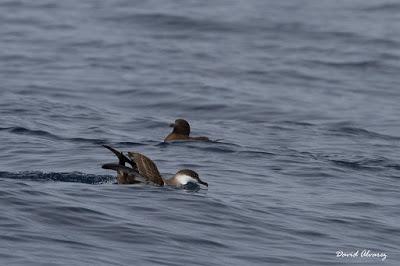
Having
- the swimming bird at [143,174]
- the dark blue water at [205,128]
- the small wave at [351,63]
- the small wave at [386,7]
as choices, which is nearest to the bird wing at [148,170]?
the swimming bird at [143,174]

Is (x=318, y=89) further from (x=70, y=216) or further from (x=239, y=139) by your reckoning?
(x=70, y=216)

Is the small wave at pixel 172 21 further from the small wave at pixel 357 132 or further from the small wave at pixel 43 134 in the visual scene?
the small wave at pixel 43 134

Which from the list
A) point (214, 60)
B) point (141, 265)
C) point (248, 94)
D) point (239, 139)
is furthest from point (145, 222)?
point (214, 60)

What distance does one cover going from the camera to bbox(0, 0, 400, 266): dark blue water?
13242mm

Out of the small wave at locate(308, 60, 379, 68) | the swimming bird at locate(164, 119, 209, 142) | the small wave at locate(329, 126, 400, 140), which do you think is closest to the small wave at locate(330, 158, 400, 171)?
the swimming bird at locate(164, 119, 209, 142)

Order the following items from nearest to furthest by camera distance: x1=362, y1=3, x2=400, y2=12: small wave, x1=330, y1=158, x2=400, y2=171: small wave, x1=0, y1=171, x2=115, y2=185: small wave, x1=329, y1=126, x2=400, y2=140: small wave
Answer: x1=0, y1=171, x2=115, y2=185: small wave
x1=330, y1=158, x2=400, y2=171: small wave
x1=329, y1=126, x2=400, y2=140: small wave
x1=362, y1=3, x2=400, y2=12: small wave

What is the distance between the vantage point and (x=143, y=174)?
15617 millimetres

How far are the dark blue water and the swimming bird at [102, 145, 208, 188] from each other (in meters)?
0.16

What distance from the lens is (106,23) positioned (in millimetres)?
33750

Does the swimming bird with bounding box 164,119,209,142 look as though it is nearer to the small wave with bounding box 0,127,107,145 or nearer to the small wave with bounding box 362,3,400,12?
the small wave with bounding box 0,127,107,145

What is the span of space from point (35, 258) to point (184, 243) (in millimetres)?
1824

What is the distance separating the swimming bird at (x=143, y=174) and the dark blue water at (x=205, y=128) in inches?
6.3

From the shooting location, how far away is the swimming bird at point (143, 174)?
15.6 meters
